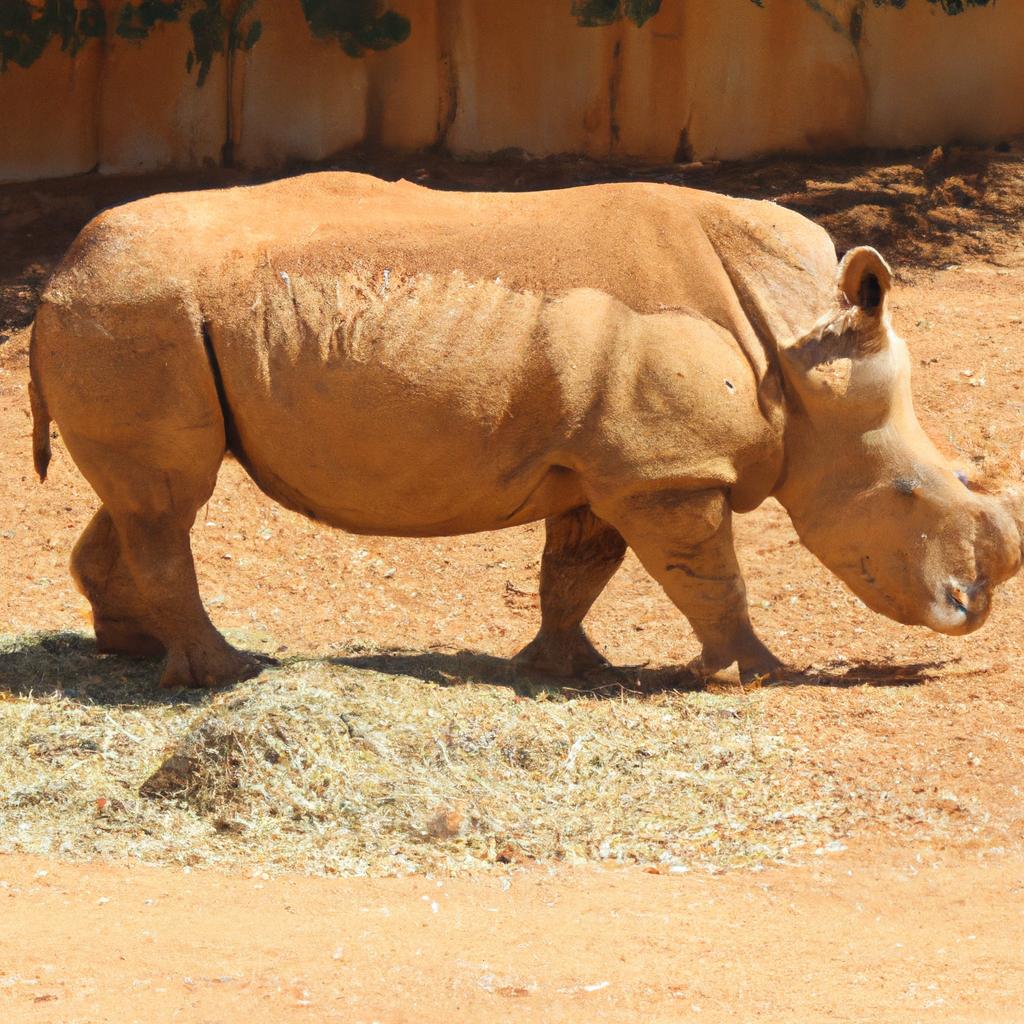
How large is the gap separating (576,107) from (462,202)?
7112 millimetres

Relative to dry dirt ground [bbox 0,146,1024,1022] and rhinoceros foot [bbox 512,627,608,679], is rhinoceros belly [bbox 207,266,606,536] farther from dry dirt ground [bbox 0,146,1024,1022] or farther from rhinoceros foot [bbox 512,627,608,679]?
rhinoceros foot [bbox 512,627,608,679]

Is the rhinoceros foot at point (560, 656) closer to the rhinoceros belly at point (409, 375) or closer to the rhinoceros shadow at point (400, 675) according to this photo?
the rhinoceros shadow at point (400, 675)

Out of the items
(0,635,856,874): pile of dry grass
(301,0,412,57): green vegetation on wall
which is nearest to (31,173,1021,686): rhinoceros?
(0,635,856,874): pile of dry grass

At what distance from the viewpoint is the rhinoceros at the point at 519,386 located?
643 centimetres

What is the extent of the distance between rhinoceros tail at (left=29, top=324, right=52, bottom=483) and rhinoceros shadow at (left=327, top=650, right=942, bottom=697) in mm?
1454

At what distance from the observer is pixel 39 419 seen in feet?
23.0

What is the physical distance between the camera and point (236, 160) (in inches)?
544

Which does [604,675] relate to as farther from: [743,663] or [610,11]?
[610,11]

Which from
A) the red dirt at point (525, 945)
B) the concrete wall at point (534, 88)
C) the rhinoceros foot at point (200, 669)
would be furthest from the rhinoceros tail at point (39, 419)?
the concrete wall at point (534, 88)

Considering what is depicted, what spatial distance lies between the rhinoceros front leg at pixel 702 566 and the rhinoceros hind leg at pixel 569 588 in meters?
0.57

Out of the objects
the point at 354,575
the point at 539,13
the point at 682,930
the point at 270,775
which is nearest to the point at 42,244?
the point at 539,13

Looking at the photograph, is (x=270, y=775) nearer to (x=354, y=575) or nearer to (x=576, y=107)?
(x=354, y=575)

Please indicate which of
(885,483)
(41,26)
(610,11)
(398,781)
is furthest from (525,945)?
(41,26)

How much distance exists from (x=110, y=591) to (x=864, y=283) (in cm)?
336
